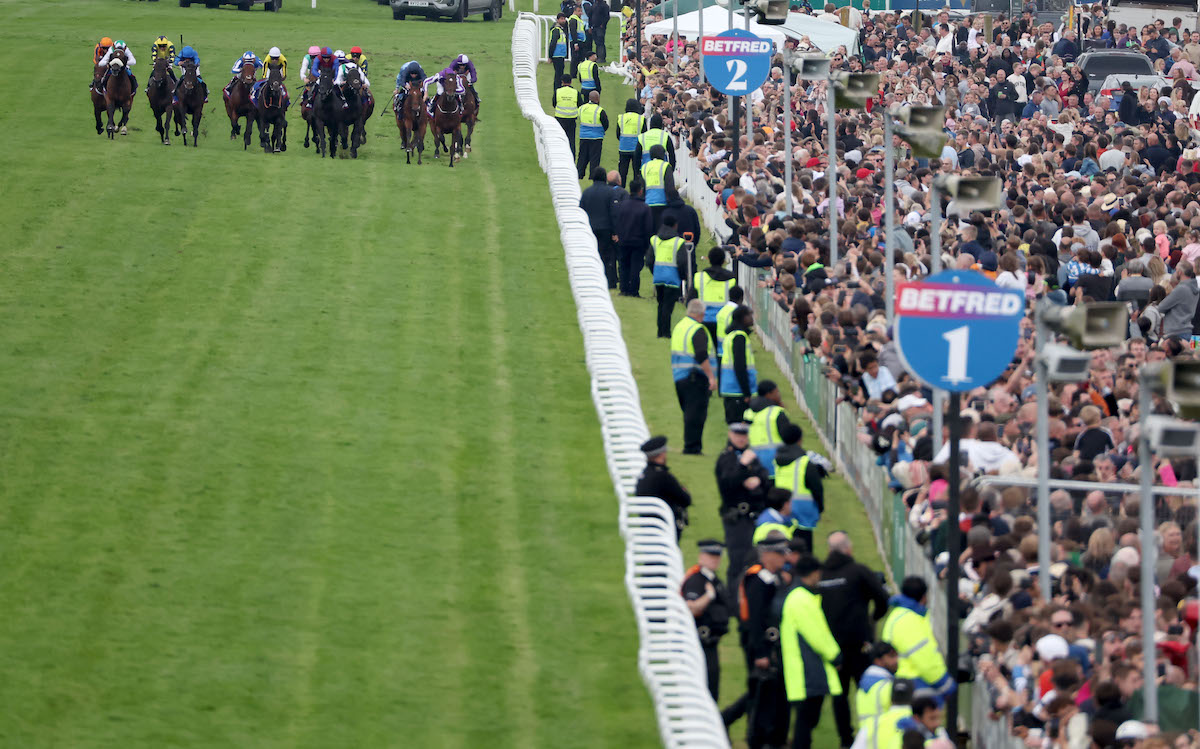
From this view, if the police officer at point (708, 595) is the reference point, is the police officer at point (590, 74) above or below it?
above

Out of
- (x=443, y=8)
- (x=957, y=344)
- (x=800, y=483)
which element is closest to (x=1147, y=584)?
(x=957, y=344)

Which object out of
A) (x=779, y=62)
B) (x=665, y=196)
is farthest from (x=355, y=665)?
(x=779, y=62)

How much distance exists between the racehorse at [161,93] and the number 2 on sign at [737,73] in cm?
975

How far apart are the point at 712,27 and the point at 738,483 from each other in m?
22.1

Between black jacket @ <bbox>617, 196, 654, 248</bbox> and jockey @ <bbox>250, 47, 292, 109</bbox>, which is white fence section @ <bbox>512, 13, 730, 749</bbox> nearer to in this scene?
black jacket @ <bbox>617, 196, 654, 248</bbox>

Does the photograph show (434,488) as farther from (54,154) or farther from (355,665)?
(54,154)

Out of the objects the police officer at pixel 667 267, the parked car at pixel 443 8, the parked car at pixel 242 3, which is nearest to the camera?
the police officer at pixel 667 267

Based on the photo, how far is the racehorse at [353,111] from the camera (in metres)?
26.9

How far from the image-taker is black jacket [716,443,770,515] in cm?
1242

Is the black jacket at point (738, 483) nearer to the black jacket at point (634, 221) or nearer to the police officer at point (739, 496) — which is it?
the police officer at point (739, 496)

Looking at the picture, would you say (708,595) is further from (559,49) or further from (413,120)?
(559,49)

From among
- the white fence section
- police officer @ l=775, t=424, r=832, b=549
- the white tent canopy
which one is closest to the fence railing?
police officer @ l=775, t=424, r=832, b=549

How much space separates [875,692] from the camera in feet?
30.5

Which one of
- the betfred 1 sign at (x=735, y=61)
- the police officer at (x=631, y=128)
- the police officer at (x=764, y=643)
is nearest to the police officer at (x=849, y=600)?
the police officer at (x=764, y=643)
